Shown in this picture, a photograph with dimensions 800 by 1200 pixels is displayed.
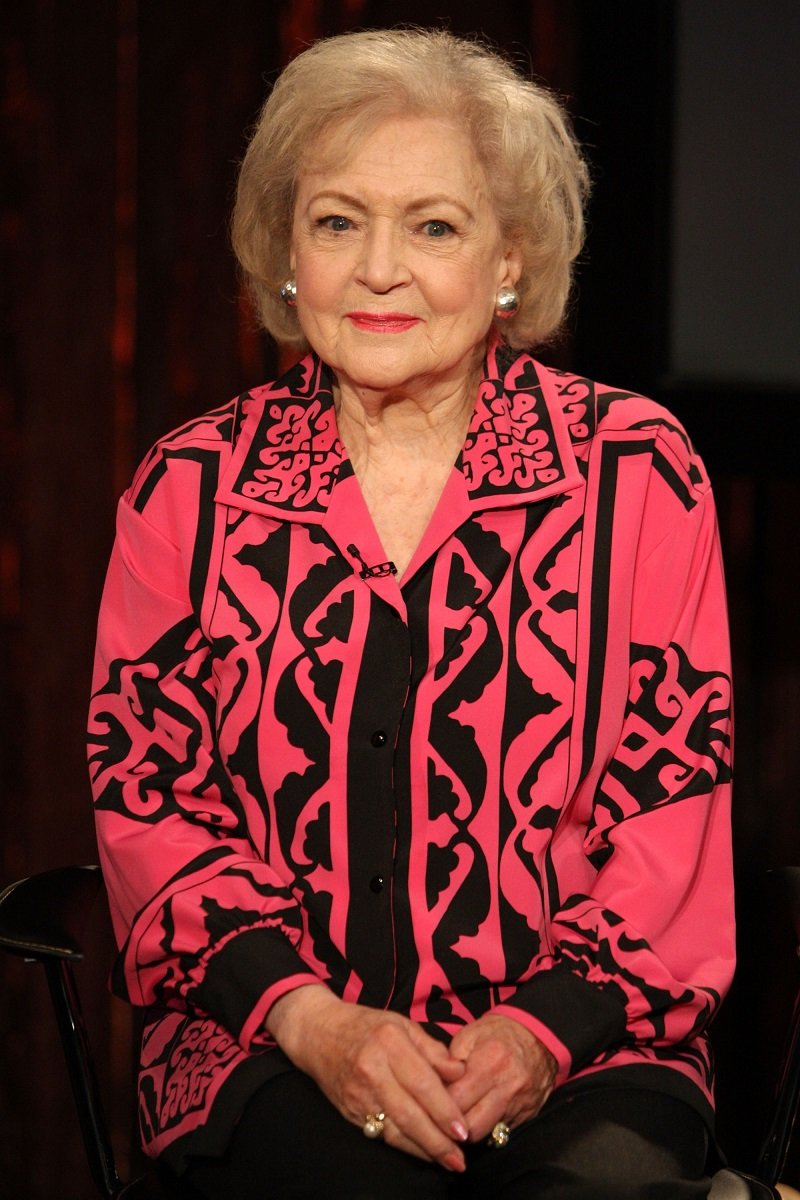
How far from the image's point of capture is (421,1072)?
154 cm

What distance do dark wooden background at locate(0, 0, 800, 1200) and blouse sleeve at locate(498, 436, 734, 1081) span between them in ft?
2.15

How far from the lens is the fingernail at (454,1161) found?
1.53m

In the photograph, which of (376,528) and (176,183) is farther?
(176,183)

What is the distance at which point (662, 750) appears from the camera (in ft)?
5.79

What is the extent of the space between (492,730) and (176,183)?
1.25 m

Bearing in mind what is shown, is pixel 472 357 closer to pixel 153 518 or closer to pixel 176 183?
pixel 153 518

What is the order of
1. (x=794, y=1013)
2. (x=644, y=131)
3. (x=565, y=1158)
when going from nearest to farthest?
1. (x=565, y=1158)
2. (x=794, y=1013)
3. (x=644, y=131)

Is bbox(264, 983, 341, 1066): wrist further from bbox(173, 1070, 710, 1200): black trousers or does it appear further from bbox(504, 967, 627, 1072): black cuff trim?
bbox(504, 967, 627, 1072): black cuff trim

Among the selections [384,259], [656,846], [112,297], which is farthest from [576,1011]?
[112,297]

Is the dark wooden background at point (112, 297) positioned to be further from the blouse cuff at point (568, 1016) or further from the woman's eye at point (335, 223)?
the blouse cuff at point (568, 1016)

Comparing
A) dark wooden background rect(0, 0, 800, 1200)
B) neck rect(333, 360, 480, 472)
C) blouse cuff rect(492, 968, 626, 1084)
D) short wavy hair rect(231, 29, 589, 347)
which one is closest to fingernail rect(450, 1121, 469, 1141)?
blouse cuff rect(492, 968, 626, 1084)

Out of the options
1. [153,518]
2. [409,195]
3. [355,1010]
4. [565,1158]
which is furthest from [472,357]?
[565,1158]

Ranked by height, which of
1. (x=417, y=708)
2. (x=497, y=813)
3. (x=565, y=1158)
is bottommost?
(x=565, y=1158)

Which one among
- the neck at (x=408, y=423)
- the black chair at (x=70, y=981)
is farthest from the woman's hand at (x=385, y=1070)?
the neck at (x=408, y=423)
